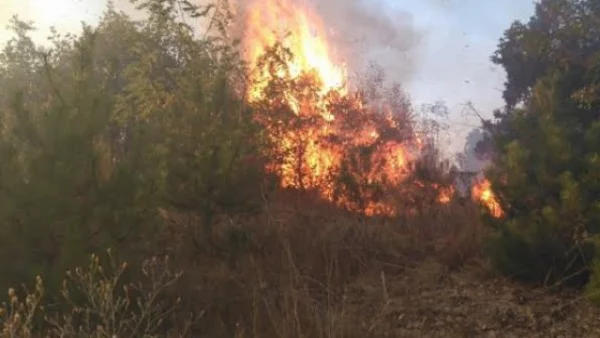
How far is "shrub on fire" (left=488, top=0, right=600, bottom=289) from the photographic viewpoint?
29.3 feet

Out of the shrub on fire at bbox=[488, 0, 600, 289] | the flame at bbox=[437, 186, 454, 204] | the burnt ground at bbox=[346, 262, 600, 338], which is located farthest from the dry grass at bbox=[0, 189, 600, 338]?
the flame at bbox=[437, 186, 454, 204]

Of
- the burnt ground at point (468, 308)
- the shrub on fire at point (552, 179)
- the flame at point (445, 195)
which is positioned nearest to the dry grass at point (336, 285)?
the burnt ground at point (468, 308)

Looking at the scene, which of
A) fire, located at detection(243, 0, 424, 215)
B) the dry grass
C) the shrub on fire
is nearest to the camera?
the dry grass

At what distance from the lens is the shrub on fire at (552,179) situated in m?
8.94

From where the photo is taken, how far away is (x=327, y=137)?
1709cm

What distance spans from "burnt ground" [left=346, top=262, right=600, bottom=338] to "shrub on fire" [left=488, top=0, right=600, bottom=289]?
40 cm

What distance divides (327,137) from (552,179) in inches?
330

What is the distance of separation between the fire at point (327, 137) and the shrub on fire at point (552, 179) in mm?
4589

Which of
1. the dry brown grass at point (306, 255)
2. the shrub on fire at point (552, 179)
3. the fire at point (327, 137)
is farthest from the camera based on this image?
the fire at point (327, 137)

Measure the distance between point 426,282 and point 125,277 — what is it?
5335 mm

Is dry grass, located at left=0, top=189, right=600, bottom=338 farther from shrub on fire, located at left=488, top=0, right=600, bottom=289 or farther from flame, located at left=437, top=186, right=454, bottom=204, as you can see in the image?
flame, located at left=437, top=186, right=454, bottom=204

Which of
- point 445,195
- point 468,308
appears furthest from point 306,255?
point 445,195

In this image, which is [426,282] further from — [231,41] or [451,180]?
[231,41]

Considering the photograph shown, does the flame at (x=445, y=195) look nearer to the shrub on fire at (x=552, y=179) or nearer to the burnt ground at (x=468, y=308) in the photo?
the shrub on fire at (x=552, y=179)
